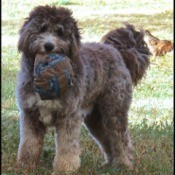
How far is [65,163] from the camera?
6914 mm

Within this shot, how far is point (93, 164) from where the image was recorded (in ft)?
25.0

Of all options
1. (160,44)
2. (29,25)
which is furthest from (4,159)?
(160,44)

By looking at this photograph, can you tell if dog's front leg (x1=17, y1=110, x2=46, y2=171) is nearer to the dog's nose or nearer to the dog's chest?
the dog's chest

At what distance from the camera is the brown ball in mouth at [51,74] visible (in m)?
6.58

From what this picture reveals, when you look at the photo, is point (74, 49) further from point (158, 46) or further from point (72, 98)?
point (158, 46)

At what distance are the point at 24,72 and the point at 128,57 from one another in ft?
6.40

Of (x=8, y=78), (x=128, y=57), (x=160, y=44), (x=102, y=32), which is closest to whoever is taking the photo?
(x=128, y=57)

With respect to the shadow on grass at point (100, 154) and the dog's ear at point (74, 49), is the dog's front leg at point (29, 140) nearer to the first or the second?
the shadow on grass at point (100, 154)

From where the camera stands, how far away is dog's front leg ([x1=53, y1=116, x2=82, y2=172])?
6.92 m

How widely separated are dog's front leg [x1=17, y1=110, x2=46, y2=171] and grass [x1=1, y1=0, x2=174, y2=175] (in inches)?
5.4

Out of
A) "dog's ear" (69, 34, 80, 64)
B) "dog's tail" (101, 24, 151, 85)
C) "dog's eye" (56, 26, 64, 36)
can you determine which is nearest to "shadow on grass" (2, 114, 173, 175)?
"dog's tail" (101, 24, 151, 85)

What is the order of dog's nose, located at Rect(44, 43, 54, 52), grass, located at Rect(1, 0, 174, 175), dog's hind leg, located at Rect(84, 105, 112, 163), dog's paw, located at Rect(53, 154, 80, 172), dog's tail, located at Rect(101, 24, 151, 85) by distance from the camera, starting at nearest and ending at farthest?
1. dog's nose, located at Rect(44, 43, 54, 52)
2. dog's paw, located at Rect(53, 154, 80, 172)
3. grass, located at Rect(1, 0, 174, 175)
4. dog's hind leg, located at Rect(84, 105, 112, 163)
5. dog's tail, located at Rect(101, 24, 151, 85)

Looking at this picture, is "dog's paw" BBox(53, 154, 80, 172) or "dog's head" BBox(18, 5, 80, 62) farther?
"dog's paw" BBox(53, 154, 80, 172)

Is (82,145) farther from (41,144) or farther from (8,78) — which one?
(8,78)
